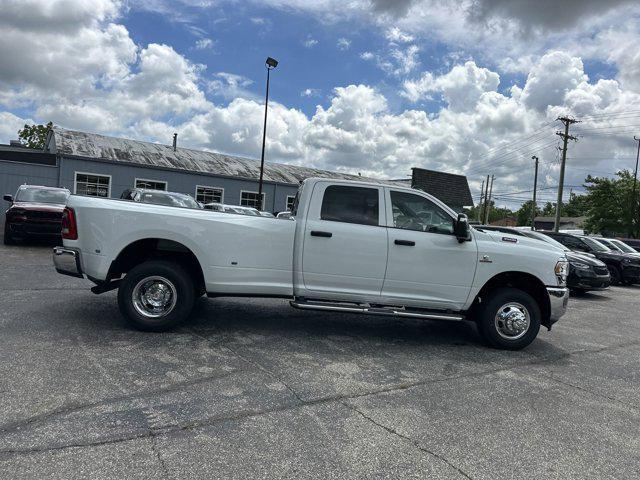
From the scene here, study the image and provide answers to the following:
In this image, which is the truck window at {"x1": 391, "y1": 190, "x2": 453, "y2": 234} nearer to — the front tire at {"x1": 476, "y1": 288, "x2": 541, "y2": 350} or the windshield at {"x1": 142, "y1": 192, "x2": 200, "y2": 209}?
the front tire at {"x1": 476, "y1": 288, "x2": 541, "y2": 350}

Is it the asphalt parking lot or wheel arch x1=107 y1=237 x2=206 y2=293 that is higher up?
wheel arch x1=107 y1=237 x2=206 y2=293

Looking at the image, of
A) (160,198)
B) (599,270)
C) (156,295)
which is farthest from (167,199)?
(599,270)

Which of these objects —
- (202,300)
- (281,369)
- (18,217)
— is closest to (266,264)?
(281,369)

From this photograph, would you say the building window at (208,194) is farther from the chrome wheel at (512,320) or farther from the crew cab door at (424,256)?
the chrome wheel at (512,320)

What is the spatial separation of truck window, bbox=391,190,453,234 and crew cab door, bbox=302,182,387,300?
198mm

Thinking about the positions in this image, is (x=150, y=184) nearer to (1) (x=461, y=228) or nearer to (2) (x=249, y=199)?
(2) (x=249, y=199)

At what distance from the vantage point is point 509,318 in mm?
5887

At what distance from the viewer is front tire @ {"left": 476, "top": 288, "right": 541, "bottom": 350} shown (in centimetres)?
587

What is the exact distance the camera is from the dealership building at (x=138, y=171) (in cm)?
2316

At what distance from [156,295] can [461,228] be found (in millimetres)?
3685

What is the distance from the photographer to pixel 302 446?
125 inches

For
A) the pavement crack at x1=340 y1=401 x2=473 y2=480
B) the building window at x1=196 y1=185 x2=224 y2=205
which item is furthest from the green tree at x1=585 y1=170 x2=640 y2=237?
the pavement crack at x1=340 y1=401 x2=473 y2=480

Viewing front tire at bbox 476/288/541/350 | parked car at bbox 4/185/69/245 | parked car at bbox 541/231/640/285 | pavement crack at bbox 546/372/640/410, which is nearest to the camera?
pavement crack at bbox 546/372/640/410

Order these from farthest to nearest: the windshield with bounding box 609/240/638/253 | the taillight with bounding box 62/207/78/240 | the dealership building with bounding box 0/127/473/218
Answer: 1. the dealership building with bounding box 0/127/473/218
2. the windshield with bounding box 609/240/638/253
3. the taillight with bounding box 62/207/78/240
